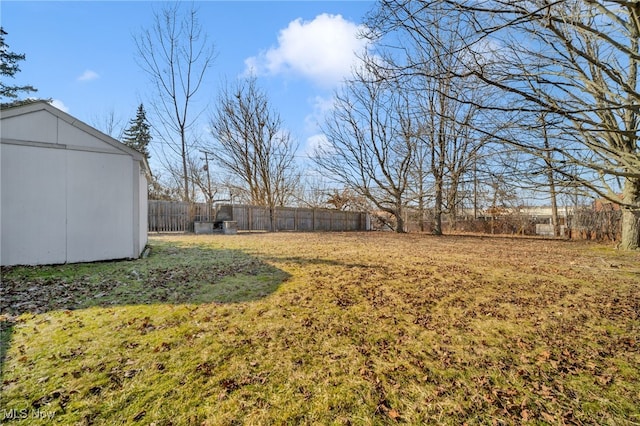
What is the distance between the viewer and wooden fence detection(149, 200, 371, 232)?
46.9ft

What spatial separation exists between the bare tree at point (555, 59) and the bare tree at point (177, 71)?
15990 mm

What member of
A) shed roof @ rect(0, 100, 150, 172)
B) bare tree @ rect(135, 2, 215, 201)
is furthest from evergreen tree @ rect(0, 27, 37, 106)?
shed roof @ rect(0, 100, 150, 172)

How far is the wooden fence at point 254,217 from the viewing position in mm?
14309

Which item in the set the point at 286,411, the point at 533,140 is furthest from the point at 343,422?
the point at 533,140

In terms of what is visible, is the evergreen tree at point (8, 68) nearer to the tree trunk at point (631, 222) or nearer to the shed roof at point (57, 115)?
the shed roof at point (57, 115)

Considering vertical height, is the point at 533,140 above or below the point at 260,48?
below

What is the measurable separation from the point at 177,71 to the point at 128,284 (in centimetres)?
1696

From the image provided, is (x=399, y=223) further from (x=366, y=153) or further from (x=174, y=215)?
(x=174, y=215)

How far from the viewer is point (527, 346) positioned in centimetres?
240

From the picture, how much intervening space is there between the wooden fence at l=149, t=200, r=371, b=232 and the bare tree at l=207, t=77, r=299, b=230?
1136 millimetres

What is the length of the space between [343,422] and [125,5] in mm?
10466

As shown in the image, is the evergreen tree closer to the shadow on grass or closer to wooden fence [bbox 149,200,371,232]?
wooden fence [bbox 149,200,371,232]

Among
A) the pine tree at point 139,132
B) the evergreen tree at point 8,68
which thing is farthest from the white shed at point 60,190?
the pine tree at point 139,132

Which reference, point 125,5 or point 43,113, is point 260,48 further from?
point 43,113
